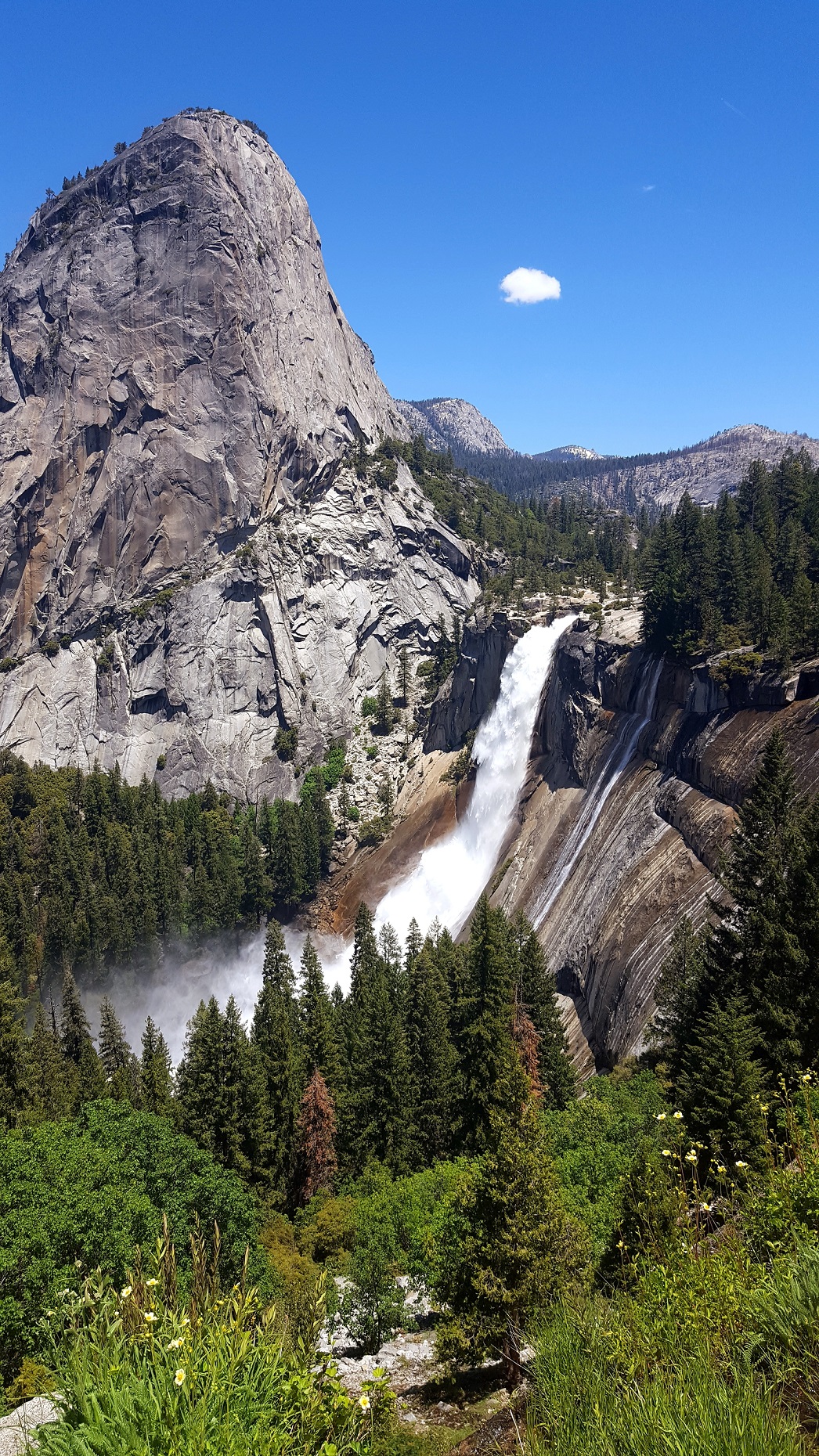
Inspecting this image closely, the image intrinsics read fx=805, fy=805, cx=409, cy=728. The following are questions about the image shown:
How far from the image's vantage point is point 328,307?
142000 millimetres

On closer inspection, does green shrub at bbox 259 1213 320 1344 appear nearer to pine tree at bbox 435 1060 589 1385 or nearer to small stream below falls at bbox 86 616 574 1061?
pine tree at bbox 435 1060 589 1385

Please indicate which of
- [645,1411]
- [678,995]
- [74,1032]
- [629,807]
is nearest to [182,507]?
[74,1032]

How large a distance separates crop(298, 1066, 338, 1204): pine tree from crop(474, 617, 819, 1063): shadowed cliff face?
16.1 m

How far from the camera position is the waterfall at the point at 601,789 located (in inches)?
2312

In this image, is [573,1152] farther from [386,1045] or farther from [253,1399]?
[253,1399]

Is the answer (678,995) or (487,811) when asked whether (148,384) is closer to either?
(487,811)

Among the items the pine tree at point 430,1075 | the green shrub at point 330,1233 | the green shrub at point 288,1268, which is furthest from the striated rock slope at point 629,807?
the green shrub at point 288,1268

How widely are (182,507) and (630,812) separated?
298ft

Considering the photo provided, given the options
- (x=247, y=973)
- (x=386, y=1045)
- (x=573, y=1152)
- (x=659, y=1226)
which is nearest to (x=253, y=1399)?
(x=659, y=1226)

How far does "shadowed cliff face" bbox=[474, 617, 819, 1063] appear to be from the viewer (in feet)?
147

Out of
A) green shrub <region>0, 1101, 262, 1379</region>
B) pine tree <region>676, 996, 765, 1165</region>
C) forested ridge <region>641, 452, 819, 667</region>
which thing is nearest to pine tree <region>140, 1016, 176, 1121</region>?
green shrub <region>0, 1101, 262, 1379</region>

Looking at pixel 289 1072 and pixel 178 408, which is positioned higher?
Answer: pixel 178 408

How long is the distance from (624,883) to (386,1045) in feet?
63.0

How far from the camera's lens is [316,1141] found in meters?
38.1
